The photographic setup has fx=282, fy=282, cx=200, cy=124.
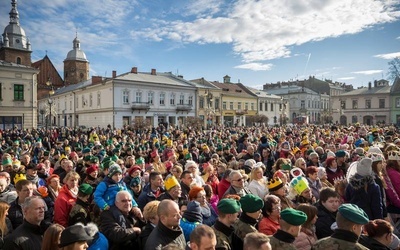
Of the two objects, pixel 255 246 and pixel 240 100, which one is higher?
pixel 240 100

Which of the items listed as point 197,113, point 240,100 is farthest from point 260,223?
point 240,100

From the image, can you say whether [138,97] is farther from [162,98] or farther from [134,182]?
[134,182]

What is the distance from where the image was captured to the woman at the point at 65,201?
452cm

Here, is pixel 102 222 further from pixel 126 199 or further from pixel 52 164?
pixel 52 164

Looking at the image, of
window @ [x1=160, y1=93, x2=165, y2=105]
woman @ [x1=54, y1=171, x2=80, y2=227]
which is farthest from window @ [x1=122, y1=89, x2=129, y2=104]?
woman @ [x1=54, y1=171, x2=80, y2=227]

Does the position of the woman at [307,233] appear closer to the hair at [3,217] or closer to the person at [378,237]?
the person at [378,237]

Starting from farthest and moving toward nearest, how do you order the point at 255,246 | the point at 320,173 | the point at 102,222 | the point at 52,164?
the point at 52,164 < the point at 320,173 < the point at 102,222 < the point at 255,246

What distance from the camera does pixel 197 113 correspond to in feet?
164

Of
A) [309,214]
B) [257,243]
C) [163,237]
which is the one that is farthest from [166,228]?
[309,214]

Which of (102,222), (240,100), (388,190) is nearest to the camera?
(102,222)

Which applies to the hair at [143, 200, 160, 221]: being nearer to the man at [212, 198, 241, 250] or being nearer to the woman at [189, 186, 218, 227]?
the woman at [189, 186, 218, 227]

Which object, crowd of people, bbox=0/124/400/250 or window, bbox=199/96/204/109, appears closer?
crowd of people, bbox=0/124/400/250

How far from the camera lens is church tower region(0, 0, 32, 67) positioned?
4666cm

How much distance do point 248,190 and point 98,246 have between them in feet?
10.3
